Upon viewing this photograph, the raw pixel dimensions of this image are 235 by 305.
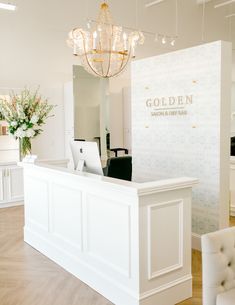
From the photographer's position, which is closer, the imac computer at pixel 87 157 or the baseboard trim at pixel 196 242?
the imac computer at pixel 87 157

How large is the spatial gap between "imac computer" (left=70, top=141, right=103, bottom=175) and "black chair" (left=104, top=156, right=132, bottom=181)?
3.18 feet

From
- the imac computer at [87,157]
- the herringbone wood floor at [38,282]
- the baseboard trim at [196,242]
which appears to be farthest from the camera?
the baseboard trim at [196,242]

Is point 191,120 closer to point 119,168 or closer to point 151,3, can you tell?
point 119,168

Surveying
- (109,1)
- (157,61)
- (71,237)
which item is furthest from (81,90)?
(71,237)

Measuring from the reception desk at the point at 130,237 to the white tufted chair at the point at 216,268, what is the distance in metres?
0.72

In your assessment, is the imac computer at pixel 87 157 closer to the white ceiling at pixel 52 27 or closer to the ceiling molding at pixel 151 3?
the white ceiling at pixel 52 27

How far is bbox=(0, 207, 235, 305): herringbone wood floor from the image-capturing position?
131 inches

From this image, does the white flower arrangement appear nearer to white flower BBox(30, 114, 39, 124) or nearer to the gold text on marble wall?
white flower BBox(30, 114, 39, 124)

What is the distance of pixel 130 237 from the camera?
3016 millimetres

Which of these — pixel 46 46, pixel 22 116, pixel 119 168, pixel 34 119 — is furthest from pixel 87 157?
pixel 46 46

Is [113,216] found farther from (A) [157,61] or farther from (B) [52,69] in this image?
(B) [52,69]

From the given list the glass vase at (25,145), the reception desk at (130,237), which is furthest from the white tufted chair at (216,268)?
the glass vase at (25,145)

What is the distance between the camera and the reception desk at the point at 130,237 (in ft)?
9.75

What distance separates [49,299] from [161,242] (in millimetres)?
1201
